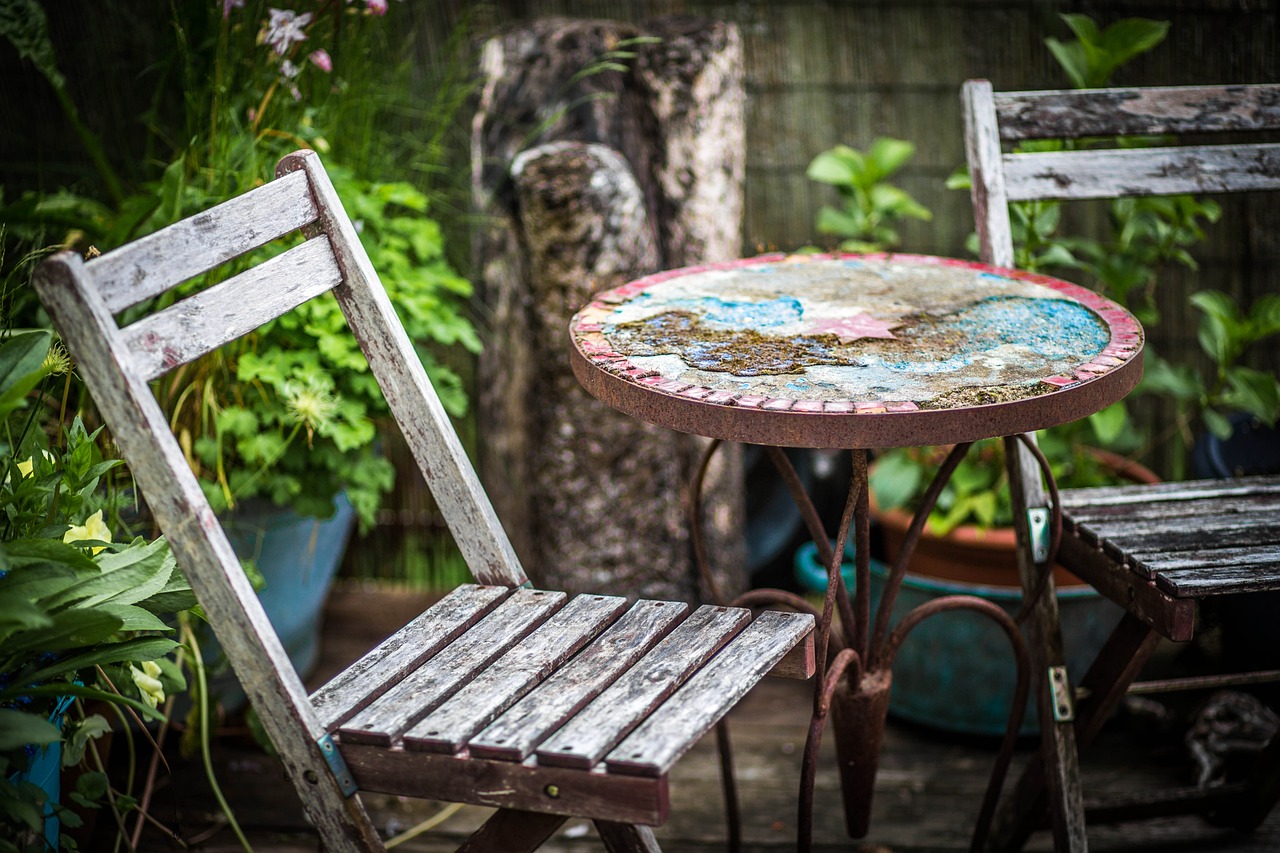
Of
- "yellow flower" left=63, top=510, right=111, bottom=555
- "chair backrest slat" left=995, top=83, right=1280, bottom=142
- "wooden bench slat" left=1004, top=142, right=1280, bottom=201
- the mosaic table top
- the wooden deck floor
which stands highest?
"chair backrest slat" left=995, top=83, right=1280, bottom=142

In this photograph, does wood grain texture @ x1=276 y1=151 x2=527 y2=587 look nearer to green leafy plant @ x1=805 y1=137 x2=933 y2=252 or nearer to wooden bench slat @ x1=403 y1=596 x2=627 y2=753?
wooden bench slat @ x1=403 y1=596 x2=627 y2=753

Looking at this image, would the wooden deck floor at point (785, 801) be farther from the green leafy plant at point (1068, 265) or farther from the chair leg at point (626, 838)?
the chair leg at point (626, 838)

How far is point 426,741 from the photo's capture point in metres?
1.42

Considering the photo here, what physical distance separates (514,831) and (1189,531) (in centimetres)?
129

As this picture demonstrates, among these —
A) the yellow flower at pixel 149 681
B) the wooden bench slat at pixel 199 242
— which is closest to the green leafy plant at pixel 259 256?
the yellow flower at pixel 149 681

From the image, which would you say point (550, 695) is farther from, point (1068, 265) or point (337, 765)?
point (1068, 265)

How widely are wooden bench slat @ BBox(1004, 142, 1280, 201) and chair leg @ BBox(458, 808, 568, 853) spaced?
1.60 m

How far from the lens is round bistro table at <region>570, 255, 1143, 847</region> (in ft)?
5.19

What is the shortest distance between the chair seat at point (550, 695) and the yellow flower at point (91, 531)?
503 mm

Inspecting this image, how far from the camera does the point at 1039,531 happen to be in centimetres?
215

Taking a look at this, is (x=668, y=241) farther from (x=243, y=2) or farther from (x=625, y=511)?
(x=243, y=2)

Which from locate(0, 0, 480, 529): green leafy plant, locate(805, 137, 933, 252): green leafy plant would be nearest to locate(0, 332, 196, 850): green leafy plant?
locate(0, 0, 480, 529): green leafy plant

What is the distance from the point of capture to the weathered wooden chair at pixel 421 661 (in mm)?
1402

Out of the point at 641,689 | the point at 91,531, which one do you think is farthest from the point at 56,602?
the point at 641,689
